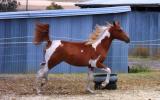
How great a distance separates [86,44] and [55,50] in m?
0.92

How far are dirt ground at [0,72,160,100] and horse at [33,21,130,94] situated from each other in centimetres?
40

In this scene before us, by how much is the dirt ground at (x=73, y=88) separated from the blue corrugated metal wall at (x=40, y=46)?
1.09m

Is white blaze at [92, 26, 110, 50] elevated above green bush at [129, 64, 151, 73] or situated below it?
above

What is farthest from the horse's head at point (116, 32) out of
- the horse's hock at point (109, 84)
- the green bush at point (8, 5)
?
the green bush at point (8, 5)

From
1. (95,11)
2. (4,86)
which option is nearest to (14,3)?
(95,11)

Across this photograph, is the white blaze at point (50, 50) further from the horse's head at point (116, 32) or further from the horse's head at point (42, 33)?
the horse's head at point (116, 32)

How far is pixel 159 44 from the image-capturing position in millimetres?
27688

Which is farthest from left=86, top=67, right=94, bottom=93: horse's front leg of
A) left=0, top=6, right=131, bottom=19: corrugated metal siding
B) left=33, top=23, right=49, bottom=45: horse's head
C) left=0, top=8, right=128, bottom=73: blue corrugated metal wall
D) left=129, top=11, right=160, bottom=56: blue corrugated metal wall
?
left=129, top=11, right=160, bottom=56: blue corrugated metal wall

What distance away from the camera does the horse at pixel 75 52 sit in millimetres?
15281

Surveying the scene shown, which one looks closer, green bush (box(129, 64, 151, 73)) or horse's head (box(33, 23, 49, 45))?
horse's head (box(33, 23, 49, 45))

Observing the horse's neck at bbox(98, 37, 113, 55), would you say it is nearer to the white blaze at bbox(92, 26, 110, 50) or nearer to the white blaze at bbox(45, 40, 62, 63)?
the white blaze at bbox(92, 26, 110, 50)

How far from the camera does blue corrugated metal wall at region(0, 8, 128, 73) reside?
19703mm

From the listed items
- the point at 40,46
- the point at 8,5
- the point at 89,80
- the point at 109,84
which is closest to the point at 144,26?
the point at 40,46

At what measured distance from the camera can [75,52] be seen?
15.4m
